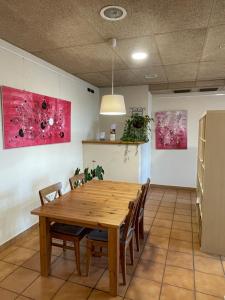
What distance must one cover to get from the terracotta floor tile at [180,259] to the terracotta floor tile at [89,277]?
782mm

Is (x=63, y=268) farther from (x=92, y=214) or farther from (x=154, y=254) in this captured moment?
(x=154, y=254)

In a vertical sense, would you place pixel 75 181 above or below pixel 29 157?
below

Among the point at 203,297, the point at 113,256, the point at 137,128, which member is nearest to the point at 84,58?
the point at 137,128

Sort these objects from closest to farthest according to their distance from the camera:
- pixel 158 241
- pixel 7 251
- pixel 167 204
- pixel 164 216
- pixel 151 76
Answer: pixel 7 251 < pixel 158 241 < pixel 164 216 < pixel 151 76 < pixel 167 204

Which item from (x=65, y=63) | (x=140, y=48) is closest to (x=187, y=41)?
(x=140, y=48)

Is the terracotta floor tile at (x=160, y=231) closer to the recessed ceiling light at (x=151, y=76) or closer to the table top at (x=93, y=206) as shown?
the table top at (x=93, y=206)

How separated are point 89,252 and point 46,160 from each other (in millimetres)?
1680

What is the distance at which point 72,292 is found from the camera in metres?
1.93

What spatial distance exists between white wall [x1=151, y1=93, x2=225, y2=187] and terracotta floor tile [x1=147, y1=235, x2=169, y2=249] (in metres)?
2.60

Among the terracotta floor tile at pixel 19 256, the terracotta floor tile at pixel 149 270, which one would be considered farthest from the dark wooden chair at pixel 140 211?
the terracotta floor tile at pixel 19 256

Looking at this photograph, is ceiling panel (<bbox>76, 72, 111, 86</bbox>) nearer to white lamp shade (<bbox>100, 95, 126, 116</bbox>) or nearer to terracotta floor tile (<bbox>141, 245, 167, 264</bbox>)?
white lamp shade (<bbox>100, 95, 126, 116</bbox>)

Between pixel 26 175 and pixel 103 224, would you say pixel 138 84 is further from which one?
pixel 103 224

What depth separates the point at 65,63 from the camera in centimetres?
328

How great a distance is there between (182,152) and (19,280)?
13.9ft
